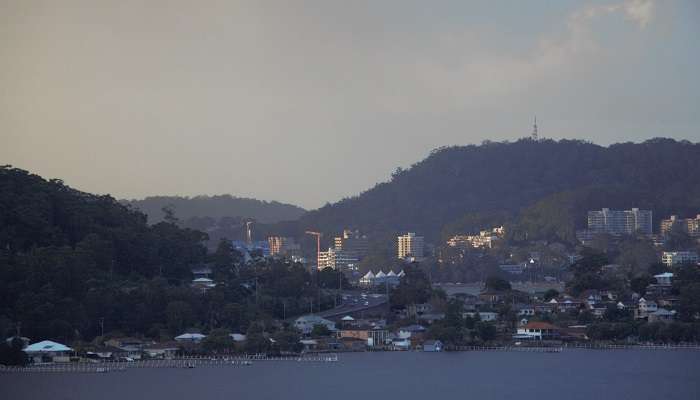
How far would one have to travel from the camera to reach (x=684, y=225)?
299ft

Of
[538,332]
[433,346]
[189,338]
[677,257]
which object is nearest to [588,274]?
[538,332]

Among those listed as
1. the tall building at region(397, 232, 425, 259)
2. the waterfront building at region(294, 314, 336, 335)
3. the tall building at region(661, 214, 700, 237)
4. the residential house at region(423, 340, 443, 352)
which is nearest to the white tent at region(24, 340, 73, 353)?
the waterfront building at region(294, 314, 336, 335)

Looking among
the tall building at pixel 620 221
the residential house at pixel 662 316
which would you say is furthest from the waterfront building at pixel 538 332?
the tall building at pixel 620 221

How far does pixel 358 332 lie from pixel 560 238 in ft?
165

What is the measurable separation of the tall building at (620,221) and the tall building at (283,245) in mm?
22572

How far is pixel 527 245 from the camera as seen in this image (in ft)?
295

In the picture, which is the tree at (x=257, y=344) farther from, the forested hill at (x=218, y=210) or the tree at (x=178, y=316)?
the forested hill at (x=218, y=210)

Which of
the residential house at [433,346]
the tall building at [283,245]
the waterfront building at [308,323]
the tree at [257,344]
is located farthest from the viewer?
the tall building at [283,245]

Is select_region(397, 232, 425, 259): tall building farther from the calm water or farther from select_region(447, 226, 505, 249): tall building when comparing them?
the calm water

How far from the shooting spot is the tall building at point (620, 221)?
91688 millimetres

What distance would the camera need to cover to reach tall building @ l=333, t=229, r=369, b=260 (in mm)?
100688

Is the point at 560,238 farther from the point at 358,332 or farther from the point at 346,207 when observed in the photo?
the point at 358,332

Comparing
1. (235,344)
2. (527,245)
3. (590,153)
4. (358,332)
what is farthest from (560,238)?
(235,344)

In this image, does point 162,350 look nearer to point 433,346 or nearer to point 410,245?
point 433,346
